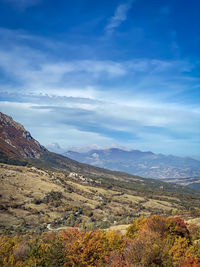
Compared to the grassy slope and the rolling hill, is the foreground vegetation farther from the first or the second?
the grassy slope

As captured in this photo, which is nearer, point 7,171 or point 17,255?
point 17,255

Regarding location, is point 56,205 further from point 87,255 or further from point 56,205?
point 87,255

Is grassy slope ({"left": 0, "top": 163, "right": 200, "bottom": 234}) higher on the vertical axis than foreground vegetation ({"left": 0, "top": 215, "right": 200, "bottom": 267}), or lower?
lower

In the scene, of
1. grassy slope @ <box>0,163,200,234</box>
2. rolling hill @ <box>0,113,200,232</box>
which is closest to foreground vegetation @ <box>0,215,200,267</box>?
rolling hill @ <box>0,113,200,232</box>

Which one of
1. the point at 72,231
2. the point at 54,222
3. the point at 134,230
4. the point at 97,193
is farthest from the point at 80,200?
the point at 72,231

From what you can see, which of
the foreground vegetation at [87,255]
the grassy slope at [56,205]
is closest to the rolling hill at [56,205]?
the grassy slope at [56,205]

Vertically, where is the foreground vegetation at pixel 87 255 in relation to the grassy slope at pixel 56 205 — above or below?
above

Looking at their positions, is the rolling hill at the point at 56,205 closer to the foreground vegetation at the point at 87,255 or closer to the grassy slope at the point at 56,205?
the grassy slope at the point at 56,205

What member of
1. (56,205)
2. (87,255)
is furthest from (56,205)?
(87,255)

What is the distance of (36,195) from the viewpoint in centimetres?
11988

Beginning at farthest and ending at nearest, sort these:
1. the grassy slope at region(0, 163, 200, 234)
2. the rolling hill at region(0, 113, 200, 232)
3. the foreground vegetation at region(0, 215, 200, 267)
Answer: the grassy slope at region(0, 163, 200, 234) → the rolling hill at region(0, 113, 200, 232) → the foreground vegetation at region(0, 215, 200, 267)

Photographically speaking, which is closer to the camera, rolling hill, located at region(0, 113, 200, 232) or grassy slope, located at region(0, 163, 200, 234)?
rolling hill, located at region(0, 113, 200, 232)

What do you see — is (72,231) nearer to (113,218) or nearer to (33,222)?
(33,222)

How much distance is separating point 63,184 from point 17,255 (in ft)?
432
